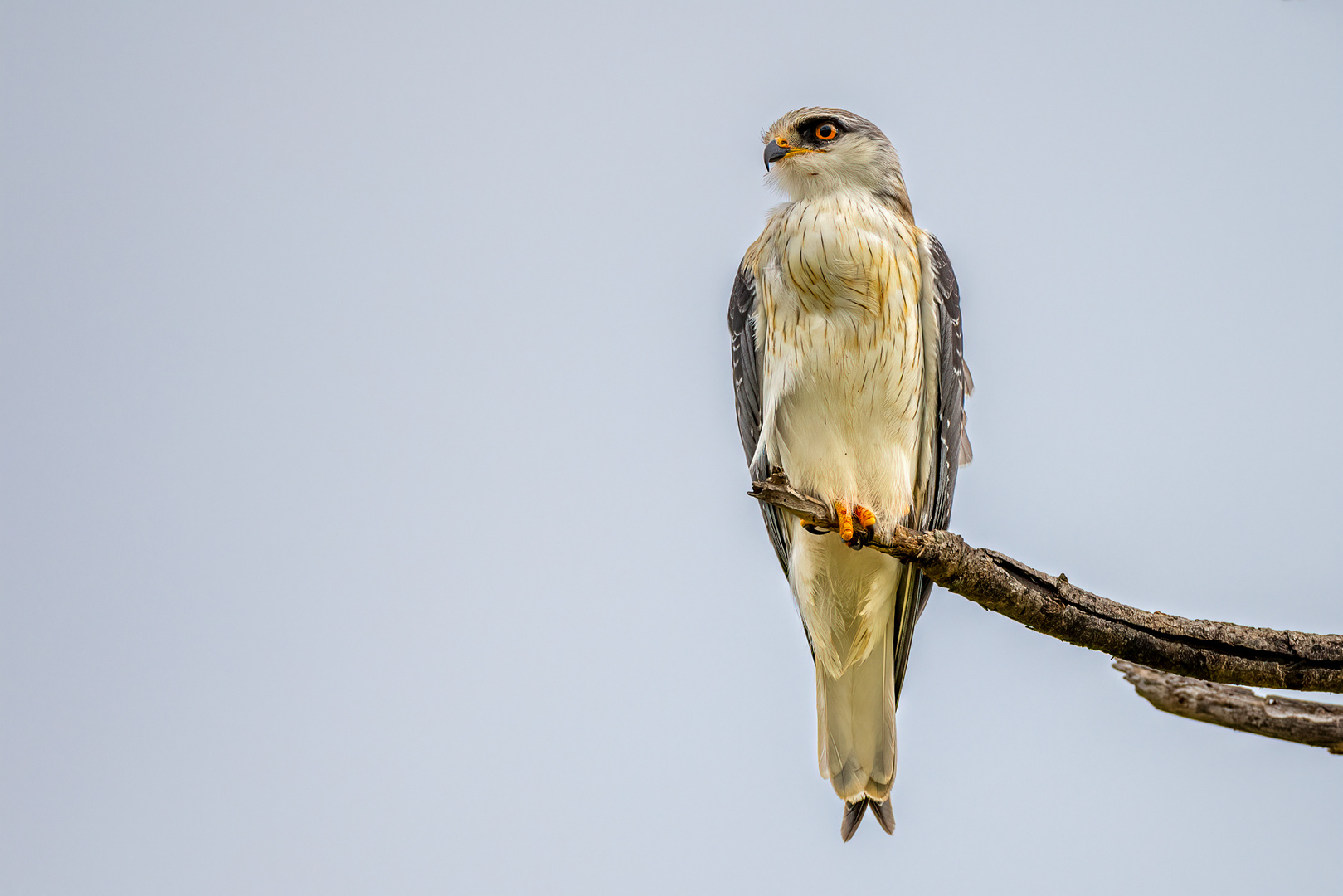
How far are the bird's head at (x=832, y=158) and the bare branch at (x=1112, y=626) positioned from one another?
1706 millimetres

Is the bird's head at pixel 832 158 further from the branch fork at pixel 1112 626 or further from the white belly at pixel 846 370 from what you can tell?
the branch fork at pixel 1112 626

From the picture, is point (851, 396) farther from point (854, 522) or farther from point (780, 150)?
point (780, 150)

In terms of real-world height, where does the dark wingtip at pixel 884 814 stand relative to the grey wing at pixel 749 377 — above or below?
below

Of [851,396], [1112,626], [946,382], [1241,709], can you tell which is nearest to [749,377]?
[851,396]

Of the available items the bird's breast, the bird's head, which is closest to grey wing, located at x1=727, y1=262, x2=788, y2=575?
the bird's breast

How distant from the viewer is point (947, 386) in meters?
4.53

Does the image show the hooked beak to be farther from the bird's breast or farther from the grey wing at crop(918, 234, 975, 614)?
the grey wing at crop(918, 234, 975, 614)

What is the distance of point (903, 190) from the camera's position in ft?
15.7

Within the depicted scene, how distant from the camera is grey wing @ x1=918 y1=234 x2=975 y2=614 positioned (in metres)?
4.47

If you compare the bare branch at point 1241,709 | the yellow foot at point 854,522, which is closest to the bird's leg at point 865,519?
the yellow foot at point 854,522

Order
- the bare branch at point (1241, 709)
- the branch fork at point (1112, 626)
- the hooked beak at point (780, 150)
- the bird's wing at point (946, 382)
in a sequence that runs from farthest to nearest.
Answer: the hooked beak at point (780, 150)
the bird's wing at point (946, 382)
the branch fork at point (1112, 626)
the bare branch at point (1241, 709)

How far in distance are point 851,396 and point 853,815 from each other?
1.94m

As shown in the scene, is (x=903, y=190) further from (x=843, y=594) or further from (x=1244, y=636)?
(x=1244, y=636)

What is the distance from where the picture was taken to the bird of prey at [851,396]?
424 cm
